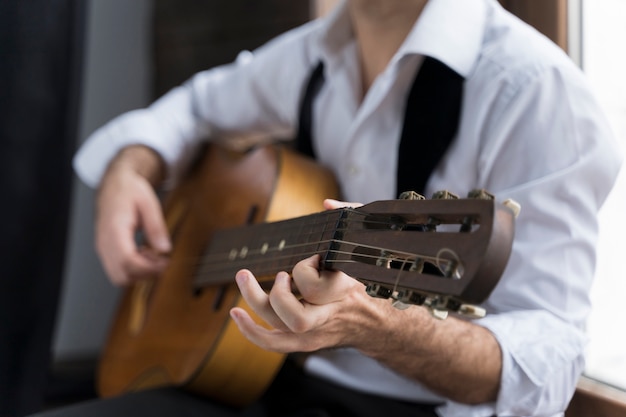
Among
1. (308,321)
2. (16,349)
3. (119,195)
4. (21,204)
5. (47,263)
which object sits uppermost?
(308,321)

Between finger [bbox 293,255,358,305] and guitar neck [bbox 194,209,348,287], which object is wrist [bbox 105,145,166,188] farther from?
finger [bbox 293,255,358,305]

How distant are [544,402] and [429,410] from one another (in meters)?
0.17

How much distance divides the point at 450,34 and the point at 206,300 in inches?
20.0

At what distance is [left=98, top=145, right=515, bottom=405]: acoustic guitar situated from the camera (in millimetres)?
538

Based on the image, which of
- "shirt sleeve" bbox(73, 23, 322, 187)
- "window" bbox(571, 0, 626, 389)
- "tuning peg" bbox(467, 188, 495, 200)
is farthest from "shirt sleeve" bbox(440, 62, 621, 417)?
"shirt sleeve" bbox(73, 23, 322, 187)

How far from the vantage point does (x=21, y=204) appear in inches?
62.6

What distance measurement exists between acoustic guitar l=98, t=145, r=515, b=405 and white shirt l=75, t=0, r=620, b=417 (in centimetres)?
9

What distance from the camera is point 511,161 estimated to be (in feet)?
2.94

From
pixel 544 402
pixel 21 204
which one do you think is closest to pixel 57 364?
pixel 21 204

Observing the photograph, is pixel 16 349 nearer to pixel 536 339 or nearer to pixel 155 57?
pixel 155 57

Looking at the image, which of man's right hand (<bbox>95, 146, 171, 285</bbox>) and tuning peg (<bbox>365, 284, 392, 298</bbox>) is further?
man's right hand (<bbox>95, 146, 171, 285</bbox>)

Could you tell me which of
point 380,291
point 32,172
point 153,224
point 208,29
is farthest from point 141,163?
point 380,291

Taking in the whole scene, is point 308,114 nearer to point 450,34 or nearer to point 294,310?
point 450,34

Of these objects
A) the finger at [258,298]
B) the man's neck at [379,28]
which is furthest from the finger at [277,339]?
the man's neck at [379,28]
